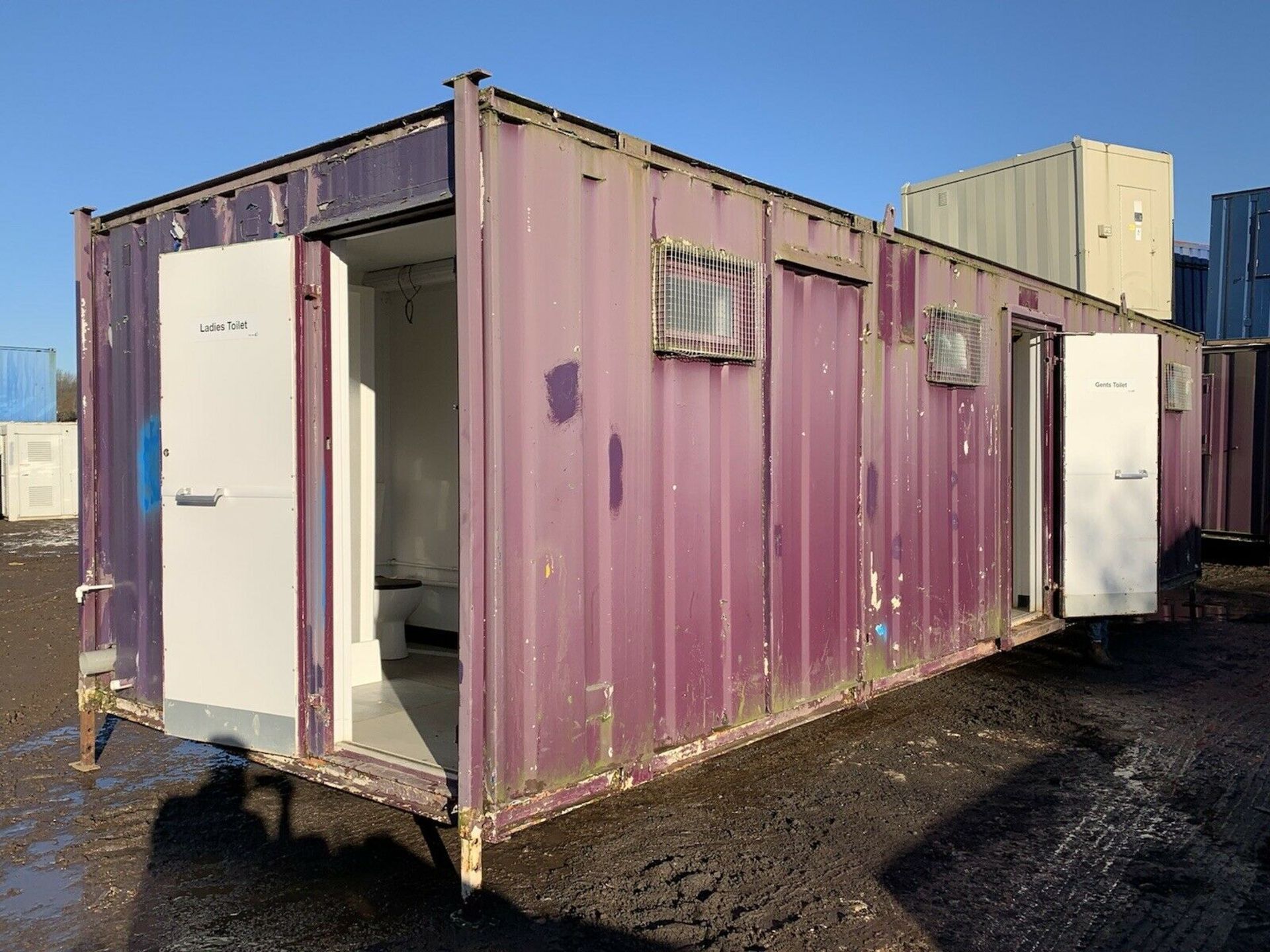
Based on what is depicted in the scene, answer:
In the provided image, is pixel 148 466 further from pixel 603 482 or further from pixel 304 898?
pixel 603 482

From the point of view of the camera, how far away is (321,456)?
3.71 metres

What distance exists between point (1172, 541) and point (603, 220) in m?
7.82

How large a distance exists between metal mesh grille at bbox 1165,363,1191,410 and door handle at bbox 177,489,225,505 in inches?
321

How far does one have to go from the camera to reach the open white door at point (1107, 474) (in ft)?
22.4

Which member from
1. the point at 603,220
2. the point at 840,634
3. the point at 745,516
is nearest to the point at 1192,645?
the point at 840,634

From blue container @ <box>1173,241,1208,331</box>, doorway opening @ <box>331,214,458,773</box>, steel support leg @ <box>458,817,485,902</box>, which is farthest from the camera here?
blue container @ <box>1173,241,1208,331</box>

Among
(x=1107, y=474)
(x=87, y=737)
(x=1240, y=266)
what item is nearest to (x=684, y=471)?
(x=87, y=737)

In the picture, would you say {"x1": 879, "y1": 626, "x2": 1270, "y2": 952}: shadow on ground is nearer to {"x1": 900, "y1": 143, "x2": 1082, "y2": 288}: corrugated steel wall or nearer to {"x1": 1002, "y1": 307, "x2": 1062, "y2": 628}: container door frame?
{"x1": 1002, "y1": 307, "x2": 1062, "y2": 628}: container door frame

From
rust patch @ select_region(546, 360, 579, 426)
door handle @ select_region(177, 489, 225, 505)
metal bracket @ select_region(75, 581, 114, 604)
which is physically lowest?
metal bracket @ select_region(75, 581, 114, 604)

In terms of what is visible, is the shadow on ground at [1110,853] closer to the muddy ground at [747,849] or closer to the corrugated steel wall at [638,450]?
the muddy ground at [747,849]

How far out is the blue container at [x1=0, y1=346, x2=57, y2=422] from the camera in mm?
25641

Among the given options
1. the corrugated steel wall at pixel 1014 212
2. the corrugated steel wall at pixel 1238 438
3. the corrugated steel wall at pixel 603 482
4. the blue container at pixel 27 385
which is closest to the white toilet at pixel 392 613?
the corrugated steel wall at pixel 603 482

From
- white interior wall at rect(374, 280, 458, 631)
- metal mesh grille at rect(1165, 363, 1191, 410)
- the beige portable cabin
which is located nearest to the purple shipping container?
white interior wall at rect(374, 280, 458, 631)

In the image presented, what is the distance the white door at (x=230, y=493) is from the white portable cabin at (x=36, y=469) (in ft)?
55.3
